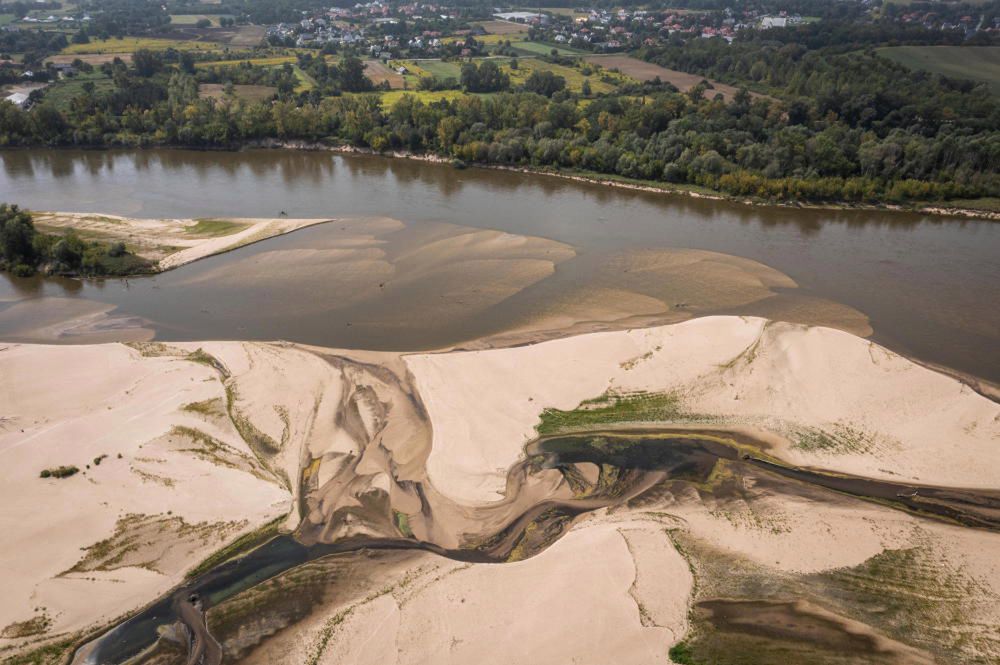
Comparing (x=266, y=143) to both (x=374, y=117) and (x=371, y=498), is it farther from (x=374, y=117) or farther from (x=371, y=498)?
(x=371, y=498)

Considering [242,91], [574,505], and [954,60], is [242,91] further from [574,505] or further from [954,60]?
[954,60]

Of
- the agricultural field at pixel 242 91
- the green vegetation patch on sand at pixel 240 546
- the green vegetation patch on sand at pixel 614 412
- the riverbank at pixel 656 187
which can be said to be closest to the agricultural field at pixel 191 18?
the agricultural field at pixel 242 91

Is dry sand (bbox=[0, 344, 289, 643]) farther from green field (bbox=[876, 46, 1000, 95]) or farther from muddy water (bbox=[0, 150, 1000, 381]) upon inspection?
green field (bbox=[876, 46, 1000, 95])

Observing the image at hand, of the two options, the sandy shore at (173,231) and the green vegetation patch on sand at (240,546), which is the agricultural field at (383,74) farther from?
the green vegetation patch on sand at (240,546)

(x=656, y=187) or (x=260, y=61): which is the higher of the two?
(x=260, y=61)

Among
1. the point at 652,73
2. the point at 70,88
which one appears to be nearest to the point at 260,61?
the point at 70,88
